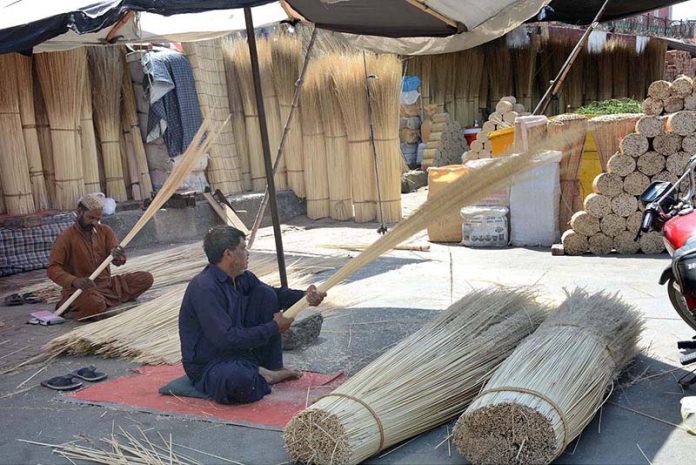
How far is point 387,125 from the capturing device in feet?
27.4

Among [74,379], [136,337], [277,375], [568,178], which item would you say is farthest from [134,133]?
[277,375]

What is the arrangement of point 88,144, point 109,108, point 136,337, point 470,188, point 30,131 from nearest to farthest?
point 470,188, point 136,337, point 30,131, point 88,144, point 109,108

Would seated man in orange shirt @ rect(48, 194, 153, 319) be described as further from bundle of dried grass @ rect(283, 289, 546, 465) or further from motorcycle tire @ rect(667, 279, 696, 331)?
motorcycle tire @ rect(667, 279, 696, 331)

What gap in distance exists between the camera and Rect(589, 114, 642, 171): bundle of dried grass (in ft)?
20.9

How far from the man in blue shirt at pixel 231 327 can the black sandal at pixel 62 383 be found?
684mm

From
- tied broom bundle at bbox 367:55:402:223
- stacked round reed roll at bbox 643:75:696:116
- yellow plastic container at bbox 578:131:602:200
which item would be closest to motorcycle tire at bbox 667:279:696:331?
stacked round reed roll at bbox 643:75:696:116

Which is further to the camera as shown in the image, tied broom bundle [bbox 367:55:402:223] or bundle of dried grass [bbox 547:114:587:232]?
tied broom bundle [bbox 367:55:402:223]

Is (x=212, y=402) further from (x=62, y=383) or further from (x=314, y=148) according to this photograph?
(x=314, y=148)

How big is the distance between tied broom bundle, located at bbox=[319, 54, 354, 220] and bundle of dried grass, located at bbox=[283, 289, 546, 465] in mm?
5301

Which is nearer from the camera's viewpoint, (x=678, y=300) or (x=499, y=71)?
(x=678, y=300)

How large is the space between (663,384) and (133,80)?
675 centimetres

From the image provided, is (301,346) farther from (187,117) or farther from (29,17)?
(187,117)

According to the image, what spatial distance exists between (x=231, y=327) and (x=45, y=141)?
513 cm

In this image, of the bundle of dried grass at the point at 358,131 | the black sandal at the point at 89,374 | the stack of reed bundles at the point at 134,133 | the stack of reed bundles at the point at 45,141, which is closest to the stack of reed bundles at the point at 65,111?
the stack of reed bundles at the point at 45,141
